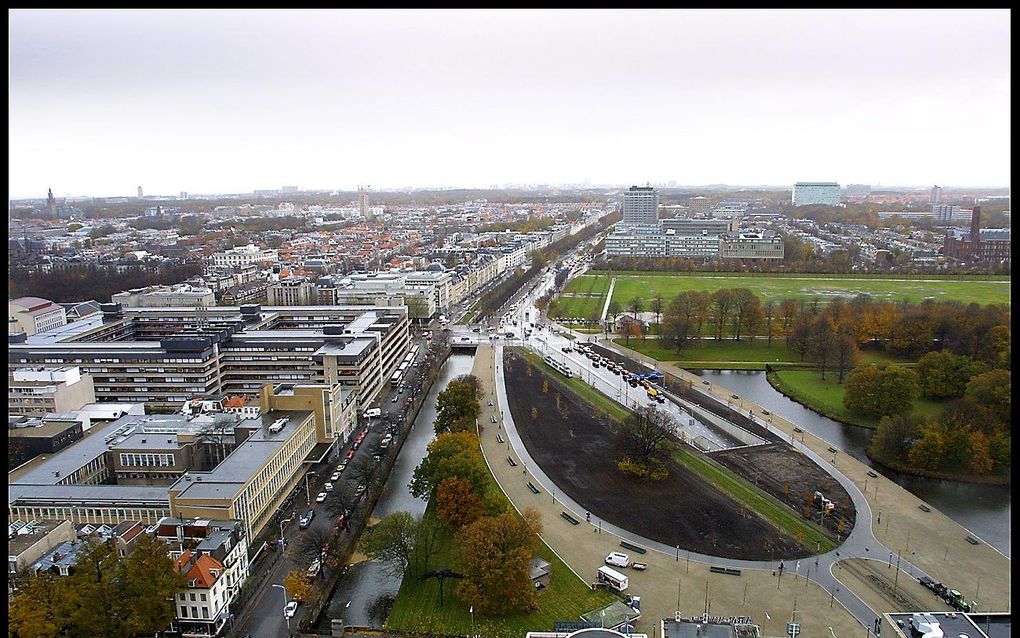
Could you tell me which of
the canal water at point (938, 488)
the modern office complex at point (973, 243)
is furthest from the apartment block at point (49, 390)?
the modern office complex at point (973, 243)

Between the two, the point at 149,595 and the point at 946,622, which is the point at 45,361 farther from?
the point at 946,622

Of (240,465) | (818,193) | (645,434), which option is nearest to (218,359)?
(240,465)

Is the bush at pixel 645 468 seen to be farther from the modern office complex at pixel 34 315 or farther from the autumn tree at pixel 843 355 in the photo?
the modern office complex at pixel 34 315

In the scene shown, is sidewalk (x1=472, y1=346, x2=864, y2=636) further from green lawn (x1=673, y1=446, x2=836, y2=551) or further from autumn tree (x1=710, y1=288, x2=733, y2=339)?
autumn tree (x1=710, y1=288, x2=733, y2=339)

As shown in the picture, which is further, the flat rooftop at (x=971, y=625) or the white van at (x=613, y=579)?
the white van at (x=613, y=579)

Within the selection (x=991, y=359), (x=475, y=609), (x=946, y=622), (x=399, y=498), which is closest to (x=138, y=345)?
(x=399, y=498)
